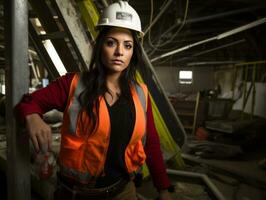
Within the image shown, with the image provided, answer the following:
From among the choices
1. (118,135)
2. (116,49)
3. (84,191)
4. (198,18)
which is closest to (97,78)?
(116,49)

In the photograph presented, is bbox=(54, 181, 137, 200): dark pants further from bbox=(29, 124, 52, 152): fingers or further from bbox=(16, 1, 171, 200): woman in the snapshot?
bbox=(29, 124, 52, 152): fingers

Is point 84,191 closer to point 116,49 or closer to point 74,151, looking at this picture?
point 74,151

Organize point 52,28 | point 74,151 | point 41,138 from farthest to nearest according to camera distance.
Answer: point 52,28 < point 74,151 < point 41,138

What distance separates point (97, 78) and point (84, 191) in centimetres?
56

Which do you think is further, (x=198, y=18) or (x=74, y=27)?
(x=198, y=18)

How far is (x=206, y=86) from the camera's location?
12234mm

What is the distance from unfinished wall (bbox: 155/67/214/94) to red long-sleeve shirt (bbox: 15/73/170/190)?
1089cm

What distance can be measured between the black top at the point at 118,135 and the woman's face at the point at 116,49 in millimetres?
169

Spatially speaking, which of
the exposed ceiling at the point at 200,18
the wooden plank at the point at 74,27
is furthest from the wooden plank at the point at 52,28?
the exposed ceiling at the point at 200,18

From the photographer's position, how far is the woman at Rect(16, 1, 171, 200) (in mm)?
1194

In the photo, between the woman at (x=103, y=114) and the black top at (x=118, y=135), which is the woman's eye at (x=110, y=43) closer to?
the woman at (x=103, y=114)

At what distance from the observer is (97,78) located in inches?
50.8

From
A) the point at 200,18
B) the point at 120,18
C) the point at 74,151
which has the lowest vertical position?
the point at 74,151

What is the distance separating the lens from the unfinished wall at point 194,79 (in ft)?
39.8
